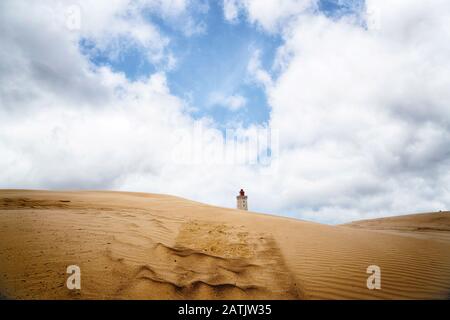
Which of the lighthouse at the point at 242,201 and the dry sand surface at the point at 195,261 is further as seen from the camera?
the lighthouse at the point at 242,201

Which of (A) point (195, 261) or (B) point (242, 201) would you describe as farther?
(B) point (242, 201)

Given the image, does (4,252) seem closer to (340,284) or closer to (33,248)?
(33,248)

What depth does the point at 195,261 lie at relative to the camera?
5.43 metres

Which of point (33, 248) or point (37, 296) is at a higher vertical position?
point (33, 248)

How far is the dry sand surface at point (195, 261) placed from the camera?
4105mm

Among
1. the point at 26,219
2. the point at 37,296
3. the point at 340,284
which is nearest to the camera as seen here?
the point at 37,296

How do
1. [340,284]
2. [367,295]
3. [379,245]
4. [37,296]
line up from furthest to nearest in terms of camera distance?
[379,245] < [340,284] < [367,295] < [37,296]

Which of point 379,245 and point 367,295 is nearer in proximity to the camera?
point 367,295

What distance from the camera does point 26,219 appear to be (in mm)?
6516

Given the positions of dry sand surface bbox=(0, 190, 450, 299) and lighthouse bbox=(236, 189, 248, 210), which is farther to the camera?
lighthouse bbox=(236, 189, 248, 210)

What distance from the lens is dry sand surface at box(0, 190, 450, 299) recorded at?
4105 millimetres
